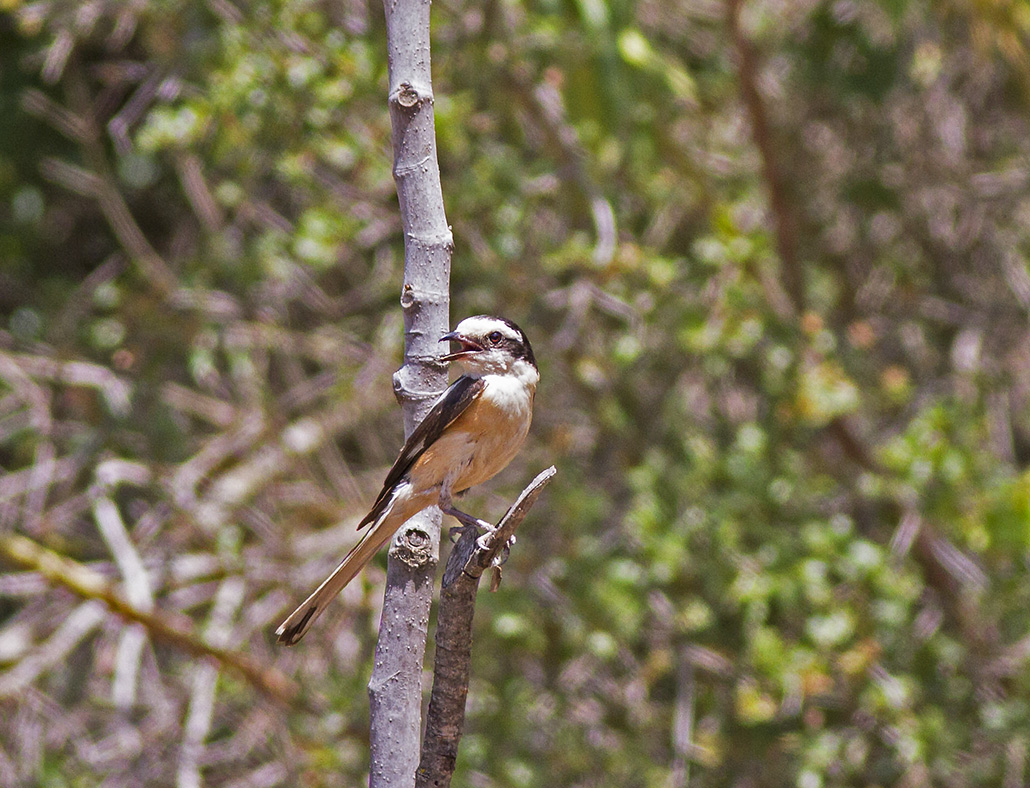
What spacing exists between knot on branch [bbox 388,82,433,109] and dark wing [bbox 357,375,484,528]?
24.2 inches

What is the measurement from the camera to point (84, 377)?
596cm

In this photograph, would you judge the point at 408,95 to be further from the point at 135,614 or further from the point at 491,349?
the point at 135,614

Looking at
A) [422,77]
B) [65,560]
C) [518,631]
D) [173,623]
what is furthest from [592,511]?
[422,77]

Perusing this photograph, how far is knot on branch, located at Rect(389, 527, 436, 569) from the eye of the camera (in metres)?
2.32

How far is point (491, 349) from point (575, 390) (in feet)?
8.18

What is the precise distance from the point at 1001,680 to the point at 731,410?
72.3 inches

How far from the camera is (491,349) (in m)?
3.23

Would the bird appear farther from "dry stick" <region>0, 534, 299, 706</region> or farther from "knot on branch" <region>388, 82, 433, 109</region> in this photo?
"dry stick" <region>0, 534, 299, 706</region>

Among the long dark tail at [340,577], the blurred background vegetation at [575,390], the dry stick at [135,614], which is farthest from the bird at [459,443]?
the dry stick at [135,614]

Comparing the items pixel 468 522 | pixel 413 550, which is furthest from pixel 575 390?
pixel 413 550

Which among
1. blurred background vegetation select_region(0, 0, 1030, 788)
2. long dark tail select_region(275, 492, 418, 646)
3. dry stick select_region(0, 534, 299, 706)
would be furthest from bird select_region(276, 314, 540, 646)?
dry stick select_region(0, 534, 299, 706)

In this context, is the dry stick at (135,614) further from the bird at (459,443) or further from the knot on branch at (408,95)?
the knot on branch at (408,95)

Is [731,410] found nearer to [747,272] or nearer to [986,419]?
[747,272]

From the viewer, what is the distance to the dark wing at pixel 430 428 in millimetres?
2574
